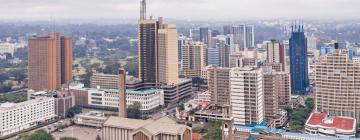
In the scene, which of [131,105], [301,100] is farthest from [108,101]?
[301,100]

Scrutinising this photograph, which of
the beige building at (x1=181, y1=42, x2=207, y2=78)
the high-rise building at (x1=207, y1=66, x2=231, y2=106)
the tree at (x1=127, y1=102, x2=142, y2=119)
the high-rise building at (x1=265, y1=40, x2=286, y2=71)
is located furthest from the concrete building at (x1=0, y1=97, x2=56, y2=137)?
the high-rise building at (x1=265, y1=40, x2=286, y2=71)

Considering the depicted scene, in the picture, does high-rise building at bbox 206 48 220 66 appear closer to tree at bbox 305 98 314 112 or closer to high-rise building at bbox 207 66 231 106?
tree at bbox 305 98 314 112

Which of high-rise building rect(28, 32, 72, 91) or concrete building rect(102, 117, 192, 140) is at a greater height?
high-rise building rect(28, 32, 72, 91)

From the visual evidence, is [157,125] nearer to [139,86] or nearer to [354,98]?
[354,98]

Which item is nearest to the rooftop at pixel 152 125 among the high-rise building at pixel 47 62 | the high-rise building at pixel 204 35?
the high-rise building at pixel 47 62

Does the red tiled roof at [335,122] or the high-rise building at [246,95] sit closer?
the red tiled roof at [335,122]

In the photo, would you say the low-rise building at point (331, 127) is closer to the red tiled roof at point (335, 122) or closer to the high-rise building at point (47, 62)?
the red tiled roof at point (335, 122)
